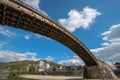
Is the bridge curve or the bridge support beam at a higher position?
the bridge curve

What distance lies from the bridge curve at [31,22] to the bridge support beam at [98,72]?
11900 mm

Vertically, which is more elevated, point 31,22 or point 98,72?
point 31,22

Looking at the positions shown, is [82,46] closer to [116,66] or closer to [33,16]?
[33,16]

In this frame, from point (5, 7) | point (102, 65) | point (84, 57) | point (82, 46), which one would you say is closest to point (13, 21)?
point (5, 7)

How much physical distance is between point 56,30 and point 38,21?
707 centimetres

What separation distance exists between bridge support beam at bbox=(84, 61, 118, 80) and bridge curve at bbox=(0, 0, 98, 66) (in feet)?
39.0

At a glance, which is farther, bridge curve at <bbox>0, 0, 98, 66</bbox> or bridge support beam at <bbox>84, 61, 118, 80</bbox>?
bridge support beam at <bbox>84, 61, 118, 80</bbox>

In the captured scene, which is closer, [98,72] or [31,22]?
[31,22]

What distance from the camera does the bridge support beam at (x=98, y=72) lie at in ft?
184

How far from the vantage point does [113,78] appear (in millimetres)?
57031

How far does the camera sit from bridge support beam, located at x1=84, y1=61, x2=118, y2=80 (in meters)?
55.9

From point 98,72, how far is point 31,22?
107 feet

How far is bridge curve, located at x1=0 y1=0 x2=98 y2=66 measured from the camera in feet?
87.5

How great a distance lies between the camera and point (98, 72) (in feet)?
185
